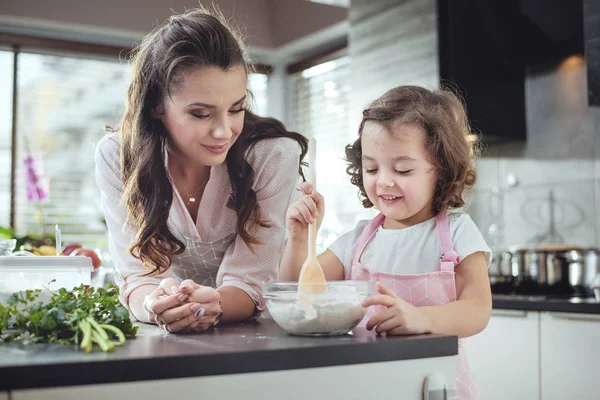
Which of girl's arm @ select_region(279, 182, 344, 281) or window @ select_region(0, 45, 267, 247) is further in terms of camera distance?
window @ select_region(0, 45, 267, 247)

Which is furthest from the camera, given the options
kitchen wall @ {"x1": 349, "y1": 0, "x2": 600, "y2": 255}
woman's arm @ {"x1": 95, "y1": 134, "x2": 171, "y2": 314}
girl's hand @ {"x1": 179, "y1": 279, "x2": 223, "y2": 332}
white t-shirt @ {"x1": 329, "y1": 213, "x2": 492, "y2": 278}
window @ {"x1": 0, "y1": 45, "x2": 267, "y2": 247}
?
window @ {"x1": 0, "y1": 45, "x2": 267, "y2": 247}

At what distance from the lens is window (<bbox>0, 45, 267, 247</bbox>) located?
161 inches

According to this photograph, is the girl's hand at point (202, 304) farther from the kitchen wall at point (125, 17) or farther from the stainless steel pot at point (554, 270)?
the kitchen wall at point (125, 17)

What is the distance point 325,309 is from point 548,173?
253 cm

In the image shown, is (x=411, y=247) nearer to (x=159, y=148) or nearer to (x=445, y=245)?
(x=445, y=245)

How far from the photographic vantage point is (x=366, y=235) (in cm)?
157

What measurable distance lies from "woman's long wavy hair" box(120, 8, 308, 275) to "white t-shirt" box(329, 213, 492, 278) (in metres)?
0.22

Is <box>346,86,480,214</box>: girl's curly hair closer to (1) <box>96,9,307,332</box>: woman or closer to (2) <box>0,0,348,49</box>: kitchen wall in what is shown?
(1) <box>96,9,307,332</box>: woman

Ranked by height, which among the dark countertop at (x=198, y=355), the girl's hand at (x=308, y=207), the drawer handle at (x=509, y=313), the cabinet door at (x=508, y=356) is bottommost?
the cabinet door at (x=508, y=356)

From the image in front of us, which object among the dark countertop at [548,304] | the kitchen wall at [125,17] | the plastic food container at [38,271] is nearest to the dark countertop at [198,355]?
the plastic food container at [38,271]

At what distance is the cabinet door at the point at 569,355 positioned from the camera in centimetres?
235

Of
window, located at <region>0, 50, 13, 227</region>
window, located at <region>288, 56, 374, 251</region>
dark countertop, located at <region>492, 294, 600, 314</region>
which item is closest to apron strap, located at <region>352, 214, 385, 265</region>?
dark countertop, located at <region>492, 294, 600, 314</region>

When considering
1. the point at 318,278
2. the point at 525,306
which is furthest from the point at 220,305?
the point at 525,306

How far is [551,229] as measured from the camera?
10.7 ft
